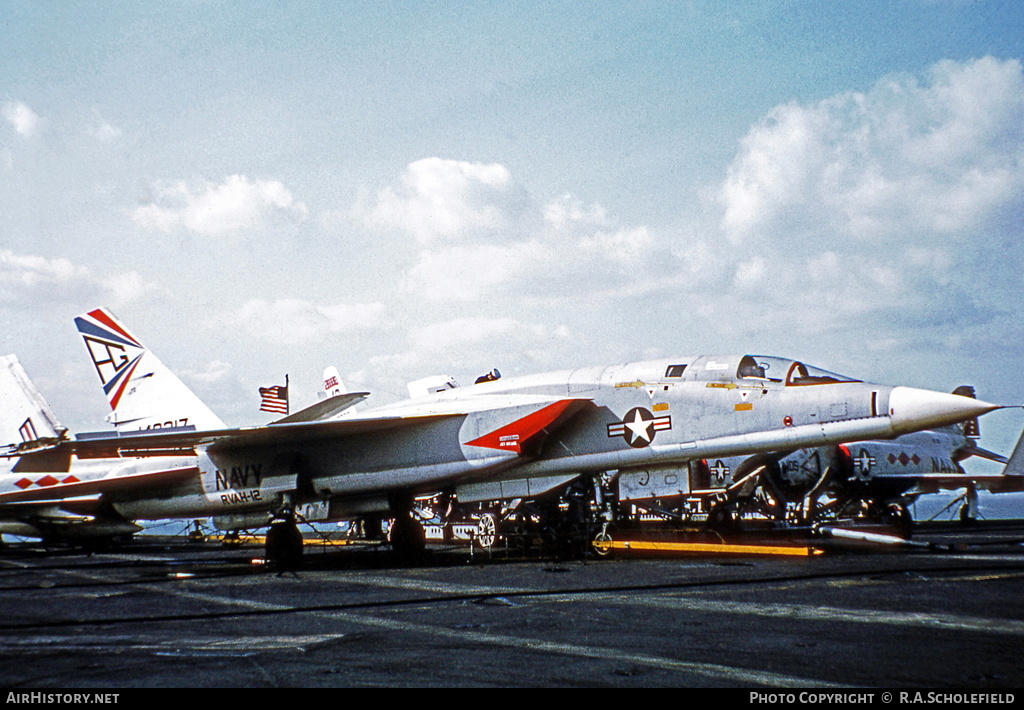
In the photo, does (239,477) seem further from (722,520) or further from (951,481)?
(951,481)

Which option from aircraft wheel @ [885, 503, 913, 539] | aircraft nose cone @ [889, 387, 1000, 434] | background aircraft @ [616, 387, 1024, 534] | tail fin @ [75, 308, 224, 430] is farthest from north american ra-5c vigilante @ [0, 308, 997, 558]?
aircraft wheel @ [885, 503, 913, 539]

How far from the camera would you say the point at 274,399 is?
2419 cm

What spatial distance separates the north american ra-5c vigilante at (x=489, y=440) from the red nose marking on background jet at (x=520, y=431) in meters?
0.02

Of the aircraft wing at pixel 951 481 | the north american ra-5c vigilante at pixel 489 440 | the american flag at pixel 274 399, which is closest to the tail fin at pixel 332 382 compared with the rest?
the american flag at pixel 274 399

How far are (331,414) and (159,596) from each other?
23.6 ft

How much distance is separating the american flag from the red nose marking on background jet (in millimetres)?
12446

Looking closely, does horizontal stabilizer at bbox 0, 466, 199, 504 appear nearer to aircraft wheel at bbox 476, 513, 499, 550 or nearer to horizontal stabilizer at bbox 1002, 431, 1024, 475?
aircraft wheel at bbox 476, 513, 499, 550

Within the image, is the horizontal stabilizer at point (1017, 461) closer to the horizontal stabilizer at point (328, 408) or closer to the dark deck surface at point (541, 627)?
the dark deck surface at point (541, 627)

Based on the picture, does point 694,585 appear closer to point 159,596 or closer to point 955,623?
point 955,623

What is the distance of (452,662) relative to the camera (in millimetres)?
5125

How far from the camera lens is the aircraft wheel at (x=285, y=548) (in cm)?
1378

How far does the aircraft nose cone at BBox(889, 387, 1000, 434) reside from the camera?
10180mm

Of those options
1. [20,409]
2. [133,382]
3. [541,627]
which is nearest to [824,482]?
[541,627]
